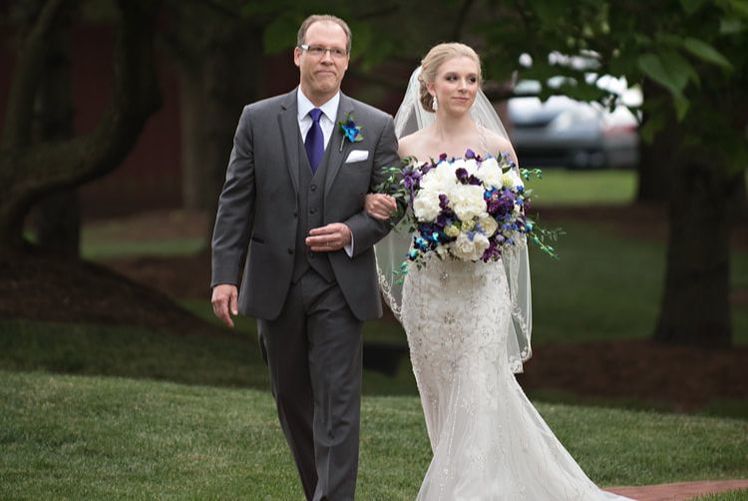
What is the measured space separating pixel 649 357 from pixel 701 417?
4.81 m

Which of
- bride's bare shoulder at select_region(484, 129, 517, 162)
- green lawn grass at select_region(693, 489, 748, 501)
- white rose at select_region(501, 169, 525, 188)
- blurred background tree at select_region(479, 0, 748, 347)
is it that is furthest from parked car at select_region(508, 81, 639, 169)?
white rose at select_region(501, 169, 525, 188)

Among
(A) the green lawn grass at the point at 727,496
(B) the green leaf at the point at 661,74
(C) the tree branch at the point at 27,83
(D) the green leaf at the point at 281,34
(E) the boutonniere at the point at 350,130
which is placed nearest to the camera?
(E) the boutonniere at the point at 350,130

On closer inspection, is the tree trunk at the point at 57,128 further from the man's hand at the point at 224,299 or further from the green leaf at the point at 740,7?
the man's hand at the point at 224,299

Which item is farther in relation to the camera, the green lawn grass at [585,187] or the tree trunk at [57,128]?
the green lawn grass at [585,187]

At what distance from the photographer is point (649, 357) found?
581 inches

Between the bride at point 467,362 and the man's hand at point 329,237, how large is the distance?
2.41ft

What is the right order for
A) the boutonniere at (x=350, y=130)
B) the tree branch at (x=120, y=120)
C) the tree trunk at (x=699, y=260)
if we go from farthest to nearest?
the tree trunk at (x=699, y=260) < the tree branch at (x=120, y=120) < the boutonniere at (x=350, y=130)

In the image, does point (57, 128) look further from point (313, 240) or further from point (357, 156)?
point (313, 240)

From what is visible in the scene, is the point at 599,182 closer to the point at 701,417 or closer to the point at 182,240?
the point at 182,240

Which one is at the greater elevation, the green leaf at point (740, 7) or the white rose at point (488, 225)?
the green leaf at point (740, 7)

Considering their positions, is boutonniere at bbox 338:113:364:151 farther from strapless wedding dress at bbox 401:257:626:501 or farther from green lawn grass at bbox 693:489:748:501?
green lawn grass at bbox 693:489:748:501

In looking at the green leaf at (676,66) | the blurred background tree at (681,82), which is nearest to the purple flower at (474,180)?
the blurred background tree at (681,82)

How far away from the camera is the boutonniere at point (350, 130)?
6.01 metres

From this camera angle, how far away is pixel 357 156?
6.06m
